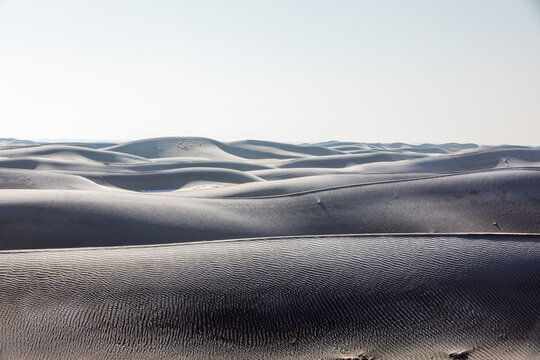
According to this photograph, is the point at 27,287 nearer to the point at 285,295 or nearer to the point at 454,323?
the point at 285,295

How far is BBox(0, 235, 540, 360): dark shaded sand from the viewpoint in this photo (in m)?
2.90

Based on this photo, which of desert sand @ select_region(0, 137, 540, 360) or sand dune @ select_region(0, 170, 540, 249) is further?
sand dune @ select_region(0, 170, 540, 249)

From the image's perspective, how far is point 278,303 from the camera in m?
3.27

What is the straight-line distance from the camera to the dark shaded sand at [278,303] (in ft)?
9.52

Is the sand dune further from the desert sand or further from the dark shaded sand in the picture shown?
the dark shaded sand

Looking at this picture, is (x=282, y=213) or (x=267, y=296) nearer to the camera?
(x=267, y=296)

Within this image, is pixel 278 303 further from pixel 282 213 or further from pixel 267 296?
pixel 282 213

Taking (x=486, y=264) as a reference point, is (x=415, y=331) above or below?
below

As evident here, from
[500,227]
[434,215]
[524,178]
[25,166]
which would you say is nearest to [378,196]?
[434,215]

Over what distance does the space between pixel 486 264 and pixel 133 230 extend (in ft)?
14.6

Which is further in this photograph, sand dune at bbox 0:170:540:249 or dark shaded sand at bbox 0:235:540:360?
sand dune at bbox 0:170:540:249

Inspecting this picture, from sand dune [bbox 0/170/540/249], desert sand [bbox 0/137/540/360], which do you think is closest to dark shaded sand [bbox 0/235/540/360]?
desert sand [bbox 0/137/540/360]

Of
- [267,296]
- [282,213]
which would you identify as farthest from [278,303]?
[282,213]

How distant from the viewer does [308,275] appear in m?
3.59
